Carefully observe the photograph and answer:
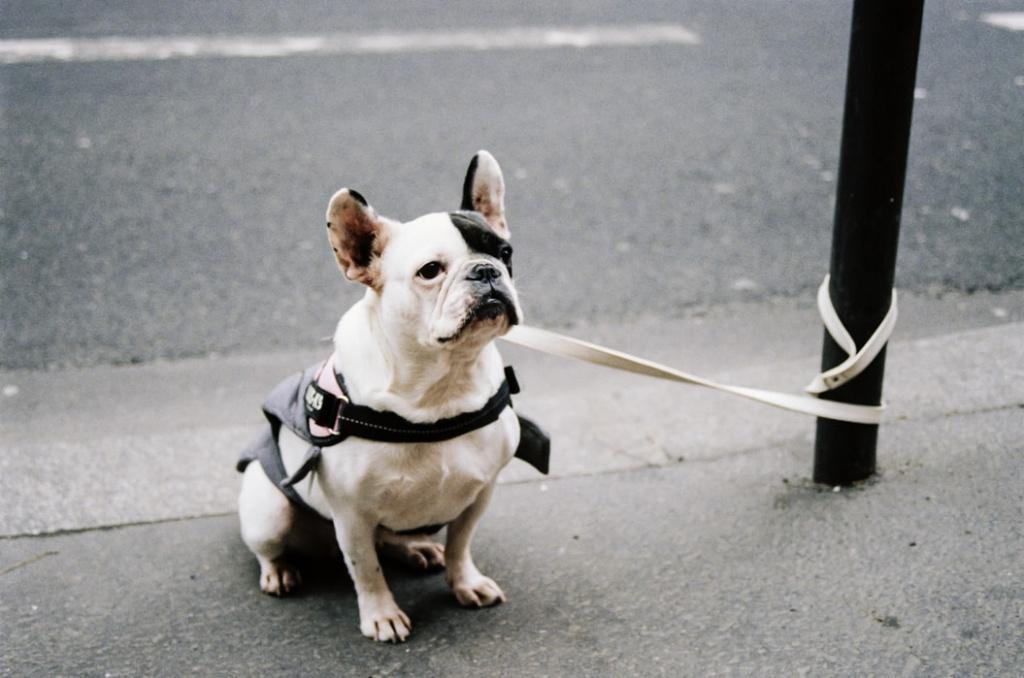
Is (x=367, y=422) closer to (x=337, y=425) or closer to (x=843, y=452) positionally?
(x=337, y=425)

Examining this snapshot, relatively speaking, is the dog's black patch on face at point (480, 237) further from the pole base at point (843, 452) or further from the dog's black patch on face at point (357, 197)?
the pole base at point (843, 452)

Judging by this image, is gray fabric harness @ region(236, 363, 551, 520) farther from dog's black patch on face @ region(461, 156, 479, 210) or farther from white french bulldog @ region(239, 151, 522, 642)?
dog's black patch on face @ region(461, 156, 479, 210)

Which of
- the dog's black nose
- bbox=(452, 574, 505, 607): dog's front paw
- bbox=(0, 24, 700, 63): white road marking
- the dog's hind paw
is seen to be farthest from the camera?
bbox=(0, 24, 700, 63): white road marking

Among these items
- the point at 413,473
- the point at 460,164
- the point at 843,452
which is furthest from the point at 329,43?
the point at 413,473

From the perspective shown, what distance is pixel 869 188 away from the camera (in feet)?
9.61

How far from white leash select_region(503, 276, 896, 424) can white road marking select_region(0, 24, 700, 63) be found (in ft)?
17.0

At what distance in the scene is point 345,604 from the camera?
9.61 ft

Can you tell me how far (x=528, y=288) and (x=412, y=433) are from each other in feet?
8.05

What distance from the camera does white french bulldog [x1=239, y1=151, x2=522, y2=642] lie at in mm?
2422

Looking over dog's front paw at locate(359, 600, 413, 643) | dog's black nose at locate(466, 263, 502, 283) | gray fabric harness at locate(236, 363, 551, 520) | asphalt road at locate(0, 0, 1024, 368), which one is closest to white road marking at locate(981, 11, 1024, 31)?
asphalt road at locate(0, 0, 1024, 368)

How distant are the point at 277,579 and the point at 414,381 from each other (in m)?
0.79

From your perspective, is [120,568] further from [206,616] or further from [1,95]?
[1,95]

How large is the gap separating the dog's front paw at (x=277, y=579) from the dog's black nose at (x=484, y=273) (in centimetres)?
108

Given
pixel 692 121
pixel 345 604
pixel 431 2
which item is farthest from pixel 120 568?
pixel 431 2
